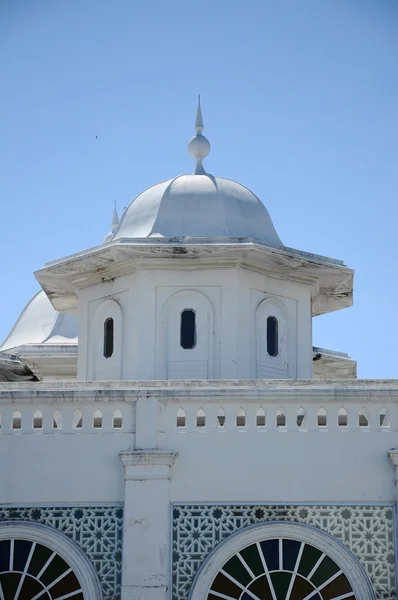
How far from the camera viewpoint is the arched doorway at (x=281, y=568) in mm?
16281

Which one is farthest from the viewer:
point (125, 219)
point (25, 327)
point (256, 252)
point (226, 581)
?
point (25, 327)

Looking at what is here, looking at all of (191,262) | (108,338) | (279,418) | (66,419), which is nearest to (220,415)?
(279,418)

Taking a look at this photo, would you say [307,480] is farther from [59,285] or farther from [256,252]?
[59,285]

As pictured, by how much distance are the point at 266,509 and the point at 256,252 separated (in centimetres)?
481

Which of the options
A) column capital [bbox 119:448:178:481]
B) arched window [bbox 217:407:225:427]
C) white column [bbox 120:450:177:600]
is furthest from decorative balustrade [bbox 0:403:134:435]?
arched window [bbox 217:407:225:427]

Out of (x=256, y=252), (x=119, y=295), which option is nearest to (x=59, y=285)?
(x=119, y=295)

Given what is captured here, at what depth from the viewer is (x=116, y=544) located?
16484 millimetres

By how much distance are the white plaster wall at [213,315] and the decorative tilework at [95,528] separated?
356cm

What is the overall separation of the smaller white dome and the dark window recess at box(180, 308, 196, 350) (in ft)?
24.6

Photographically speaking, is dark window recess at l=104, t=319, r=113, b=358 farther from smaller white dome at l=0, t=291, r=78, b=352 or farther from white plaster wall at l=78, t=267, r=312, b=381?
smaller white dome at l=0, t=291, r=78, b=352

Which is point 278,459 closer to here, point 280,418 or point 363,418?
point 280,418

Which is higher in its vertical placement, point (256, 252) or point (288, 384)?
point (256, 252)

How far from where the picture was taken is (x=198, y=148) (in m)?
22.4

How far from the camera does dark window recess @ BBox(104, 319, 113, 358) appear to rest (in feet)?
68.3
